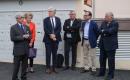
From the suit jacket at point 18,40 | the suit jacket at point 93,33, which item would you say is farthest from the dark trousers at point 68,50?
the suit jacket at point 18,40

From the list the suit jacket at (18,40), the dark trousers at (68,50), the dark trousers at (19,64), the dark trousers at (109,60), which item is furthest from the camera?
the dark trousers at (68,50)

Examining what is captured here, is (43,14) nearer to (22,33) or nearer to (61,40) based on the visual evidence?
(61,40)

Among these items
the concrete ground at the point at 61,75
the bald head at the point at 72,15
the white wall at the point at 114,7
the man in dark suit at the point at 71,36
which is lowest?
the concrete ground at the point at 61,75

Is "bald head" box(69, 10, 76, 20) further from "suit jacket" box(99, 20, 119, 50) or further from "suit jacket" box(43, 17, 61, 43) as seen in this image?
"suit jacket" box(99, 20, 119, 50)

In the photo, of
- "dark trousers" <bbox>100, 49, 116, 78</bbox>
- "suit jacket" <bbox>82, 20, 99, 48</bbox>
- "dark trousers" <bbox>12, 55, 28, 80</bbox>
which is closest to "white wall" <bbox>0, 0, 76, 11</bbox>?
"suit jacket" <bbox>82, 20, 99, 48</bbox>

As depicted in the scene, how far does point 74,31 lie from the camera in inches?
579

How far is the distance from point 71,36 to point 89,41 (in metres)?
0.84

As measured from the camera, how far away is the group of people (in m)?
12.6

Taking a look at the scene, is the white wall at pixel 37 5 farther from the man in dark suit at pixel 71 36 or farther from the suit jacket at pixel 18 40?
the suit jacket at pixel 18 40

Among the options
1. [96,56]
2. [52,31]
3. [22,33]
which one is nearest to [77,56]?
[96,56]

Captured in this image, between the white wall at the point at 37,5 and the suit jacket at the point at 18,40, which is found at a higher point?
the white wall at the point at 37,5

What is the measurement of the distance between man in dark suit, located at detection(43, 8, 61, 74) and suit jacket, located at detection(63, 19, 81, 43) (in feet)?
1.24

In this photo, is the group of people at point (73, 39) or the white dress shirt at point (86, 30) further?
the white dress shirt at point (86, 30)

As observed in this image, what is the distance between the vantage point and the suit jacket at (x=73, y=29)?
48.0 feet
